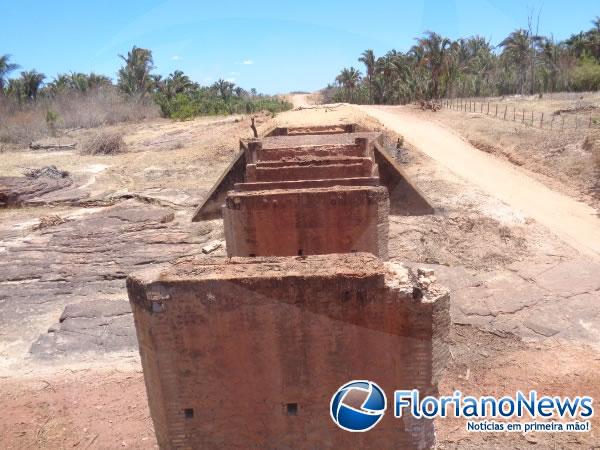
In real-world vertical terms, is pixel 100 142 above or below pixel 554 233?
above

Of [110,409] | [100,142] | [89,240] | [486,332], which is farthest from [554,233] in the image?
[100,142]

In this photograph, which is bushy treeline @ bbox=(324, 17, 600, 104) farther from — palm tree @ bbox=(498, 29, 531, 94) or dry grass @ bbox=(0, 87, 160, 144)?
dry grass @ bbox=(0, 87, 160, 144)

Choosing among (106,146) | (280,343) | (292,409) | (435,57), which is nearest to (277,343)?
(280,343)

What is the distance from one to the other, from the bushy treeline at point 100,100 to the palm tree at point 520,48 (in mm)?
19709

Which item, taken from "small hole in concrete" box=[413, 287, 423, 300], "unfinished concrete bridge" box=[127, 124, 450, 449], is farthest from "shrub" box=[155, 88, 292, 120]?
"small hole in concrete" box=[413, 287, 423, 300]

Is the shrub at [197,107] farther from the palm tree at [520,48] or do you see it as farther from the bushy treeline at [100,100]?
the palm tree at [520,48]

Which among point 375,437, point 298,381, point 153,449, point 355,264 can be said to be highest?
point 355,264

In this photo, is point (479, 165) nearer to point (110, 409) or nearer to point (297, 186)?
point (297, 186)

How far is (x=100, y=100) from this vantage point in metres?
40.8

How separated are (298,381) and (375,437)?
100 cm

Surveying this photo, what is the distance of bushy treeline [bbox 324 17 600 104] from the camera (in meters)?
37.2

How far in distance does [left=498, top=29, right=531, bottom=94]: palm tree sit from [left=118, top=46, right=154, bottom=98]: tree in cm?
3020

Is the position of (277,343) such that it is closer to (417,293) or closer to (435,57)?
(417,293)

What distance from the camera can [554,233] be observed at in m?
13.3
